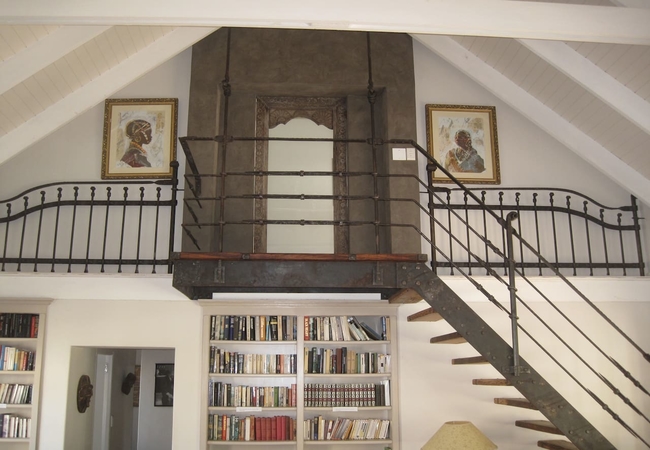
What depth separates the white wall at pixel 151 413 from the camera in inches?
359

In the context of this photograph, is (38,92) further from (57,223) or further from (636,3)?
(636,3)

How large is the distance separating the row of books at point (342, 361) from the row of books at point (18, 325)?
2.58 m

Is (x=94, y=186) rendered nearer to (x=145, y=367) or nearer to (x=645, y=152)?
(x=145, y=367)

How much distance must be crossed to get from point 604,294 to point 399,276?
267cm

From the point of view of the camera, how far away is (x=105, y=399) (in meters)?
7.25

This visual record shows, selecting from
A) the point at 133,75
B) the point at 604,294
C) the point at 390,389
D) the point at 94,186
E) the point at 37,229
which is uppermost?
the point at 133,75

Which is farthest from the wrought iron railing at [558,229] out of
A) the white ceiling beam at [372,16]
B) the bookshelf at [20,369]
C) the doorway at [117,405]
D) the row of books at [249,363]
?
the bookshelf at [20,369]

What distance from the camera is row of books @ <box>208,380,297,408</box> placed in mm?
5734

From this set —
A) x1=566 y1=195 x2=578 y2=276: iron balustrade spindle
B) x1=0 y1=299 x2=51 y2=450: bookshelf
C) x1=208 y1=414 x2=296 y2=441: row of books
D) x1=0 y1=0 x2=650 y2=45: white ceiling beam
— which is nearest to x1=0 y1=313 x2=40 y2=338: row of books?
x1=0 y1=299 x2=51 y2=450: bookshelf

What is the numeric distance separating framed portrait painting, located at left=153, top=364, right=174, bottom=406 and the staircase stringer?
5840 millimetres

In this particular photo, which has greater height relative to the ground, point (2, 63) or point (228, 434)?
point (2, 63)

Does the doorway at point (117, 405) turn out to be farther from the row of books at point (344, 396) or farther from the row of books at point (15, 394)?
the row of books at point (344, 396)

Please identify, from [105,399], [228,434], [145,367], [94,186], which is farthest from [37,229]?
[145,367]

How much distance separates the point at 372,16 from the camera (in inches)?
151
